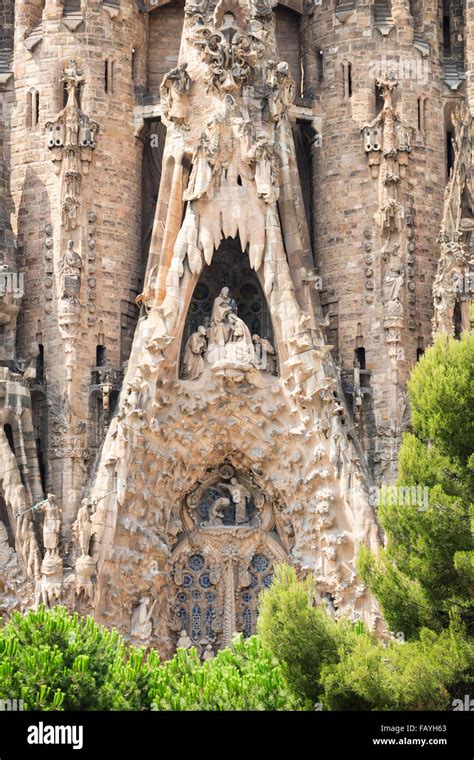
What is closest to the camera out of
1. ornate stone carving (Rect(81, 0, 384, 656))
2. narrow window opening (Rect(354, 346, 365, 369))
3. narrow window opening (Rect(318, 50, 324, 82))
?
ornate stone carving (Rect(81, 0, 384, 656))

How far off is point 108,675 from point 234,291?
8.97 meters

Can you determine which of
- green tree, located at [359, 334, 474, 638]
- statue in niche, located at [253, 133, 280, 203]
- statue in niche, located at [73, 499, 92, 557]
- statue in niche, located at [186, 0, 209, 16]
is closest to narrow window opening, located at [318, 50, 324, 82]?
statue in niche, located at [186, 0, 209, 16]

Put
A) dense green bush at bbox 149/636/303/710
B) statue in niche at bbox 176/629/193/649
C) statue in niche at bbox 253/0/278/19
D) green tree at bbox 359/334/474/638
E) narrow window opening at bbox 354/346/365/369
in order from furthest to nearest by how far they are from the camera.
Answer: narrow window opening at bbox 354/346/365/369, statue in niche at bbox 253/0/278/19, statue in niche at bbox 176/629/193/649, dense green bush at bbox 149/636/303/710, green tree at bbox 359/334/474/638

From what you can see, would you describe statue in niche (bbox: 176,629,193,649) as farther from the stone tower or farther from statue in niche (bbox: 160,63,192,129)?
statue in niche (bbox: 160,63,192,129)

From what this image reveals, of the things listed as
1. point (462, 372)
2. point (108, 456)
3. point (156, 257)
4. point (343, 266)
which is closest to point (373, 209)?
point (343, 266)

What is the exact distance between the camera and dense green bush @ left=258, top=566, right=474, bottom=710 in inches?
1147

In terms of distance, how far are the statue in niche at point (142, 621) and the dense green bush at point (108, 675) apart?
3061 mm

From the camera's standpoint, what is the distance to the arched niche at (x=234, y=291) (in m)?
37.9

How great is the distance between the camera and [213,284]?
38219 millimetres

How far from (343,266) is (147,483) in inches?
205

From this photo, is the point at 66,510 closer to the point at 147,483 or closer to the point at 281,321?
the point at 147,483

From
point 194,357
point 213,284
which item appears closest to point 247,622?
point 194,357

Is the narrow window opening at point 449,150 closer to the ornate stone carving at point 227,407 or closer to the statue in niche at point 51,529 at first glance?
the ornate stone carving at point 227,407

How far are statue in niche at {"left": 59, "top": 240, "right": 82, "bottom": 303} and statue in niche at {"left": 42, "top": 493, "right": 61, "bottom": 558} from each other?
3874 mm
